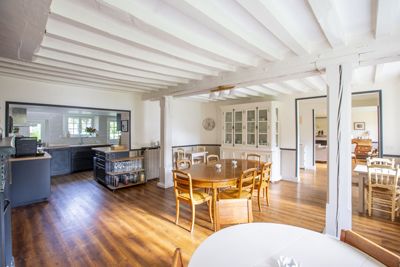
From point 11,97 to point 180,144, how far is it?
403 cm

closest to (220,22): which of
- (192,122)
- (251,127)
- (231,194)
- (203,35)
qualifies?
(203,35)

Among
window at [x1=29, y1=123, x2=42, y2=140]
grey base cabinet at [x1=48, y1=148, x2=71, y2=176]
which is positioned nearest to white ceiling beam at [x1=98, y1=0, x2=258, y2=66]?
grey base cabinet at [x1=48, y1=148, x2=71, y2=176]

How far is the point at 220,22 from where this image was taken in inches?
69.9

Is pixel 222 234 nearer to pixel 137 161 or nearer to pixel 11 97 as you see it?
pixel 137 161

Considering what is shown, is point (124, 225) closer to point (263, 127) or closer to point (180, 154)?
point (180, 154)

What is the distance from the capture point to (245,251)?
3.64 feet

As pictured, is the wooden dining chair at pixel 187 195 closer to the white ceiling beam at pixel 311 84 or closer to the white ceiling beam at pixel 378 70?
the white ceiling beam at pixel 311 84

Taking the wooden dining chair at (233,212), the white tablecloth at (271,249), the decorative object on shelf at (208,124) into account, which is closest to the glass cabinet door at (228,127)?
the decorative object on shelf at (208,124)

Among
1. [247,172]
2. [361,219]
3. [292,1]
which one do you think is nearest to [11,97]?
[247,172]

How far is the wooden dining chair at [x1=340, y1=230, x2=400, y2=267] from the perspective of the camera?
37.5 inches

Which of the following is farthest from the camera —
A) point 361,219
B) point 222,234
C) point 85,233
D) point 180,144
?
point 180,144

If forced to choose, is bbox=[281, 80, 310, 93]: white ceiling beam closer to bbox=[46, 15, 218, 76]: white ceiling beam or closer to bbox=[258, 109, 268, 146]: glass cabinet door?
bbox=[258, 109, 268, 146]: glass cabinet door

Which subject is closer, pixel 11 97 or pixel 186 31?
pixel 186 31

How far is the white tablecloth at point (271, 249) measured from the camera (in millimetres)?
1021
